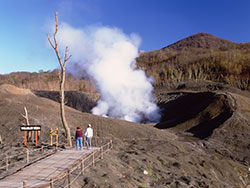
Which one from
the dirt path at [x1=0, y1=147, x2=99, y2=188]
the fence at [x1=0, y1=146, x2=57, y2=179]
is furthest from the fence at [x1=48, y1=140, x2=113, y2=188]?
the fence at [x1=0, y1=146, x2=57, y2=179]

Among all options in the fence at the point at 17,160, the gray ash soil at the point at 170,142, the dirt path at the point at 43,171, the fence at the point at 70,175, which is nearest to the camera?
the fence at the point at 70,175

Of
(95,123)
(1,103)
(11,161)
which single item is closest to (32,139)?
(11,161)

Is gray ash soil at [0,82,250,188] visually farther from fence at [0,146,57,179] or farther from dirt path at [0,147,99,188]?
fence at [0,146,57,179]

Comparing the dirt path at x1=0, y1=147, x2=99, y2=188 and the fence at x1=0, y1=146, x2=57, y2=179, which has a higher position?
the dirt path at x1=0, y1=147, x2=99, y2=188

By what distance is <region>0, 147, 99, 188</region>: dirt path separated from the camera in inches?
411

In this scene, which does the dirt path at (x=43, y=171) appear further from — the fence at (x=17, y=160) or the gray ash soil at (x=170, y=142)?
the gray ash soil at (x=170, y=142)

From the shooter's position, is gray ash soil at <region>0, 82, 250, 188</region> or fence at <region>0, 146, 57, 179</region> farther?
gray ash soil at <region>0, 82, 250, 188</region>

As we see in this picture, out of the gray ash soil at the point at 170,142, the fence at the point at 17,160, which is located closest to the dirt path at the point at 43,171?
the fence at the point at 17,160

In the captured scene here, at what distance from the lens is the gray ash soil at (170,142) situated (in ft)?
47.2

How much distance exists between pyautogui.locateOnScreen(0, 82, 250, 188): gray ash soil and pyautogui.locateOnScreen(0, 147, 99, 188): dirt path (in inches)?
48.4

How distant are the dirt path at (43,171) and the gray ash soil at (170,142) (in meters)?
1.23

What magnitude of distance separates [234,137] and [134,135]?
38.6 ft

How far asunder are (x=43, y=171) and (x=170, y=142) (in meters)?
15.0

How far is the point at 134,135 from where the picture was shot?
1166 inches
